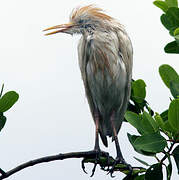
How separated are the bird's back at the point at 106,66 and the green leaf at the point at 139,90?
76cm

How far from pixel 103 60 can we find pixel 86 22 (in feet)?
1.51

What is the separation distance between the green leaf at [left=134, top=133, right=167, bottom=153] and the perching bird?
138 cm

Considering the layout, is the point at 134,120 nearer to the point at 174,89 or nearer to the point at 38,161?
the point at 174,89

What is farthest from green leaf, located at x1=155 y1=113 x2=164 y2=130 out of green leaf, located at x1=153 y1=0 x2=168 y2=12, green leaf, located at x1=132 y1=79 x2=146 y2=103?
green leaf, located at x1=153 y1=0 x2=168 y2=12

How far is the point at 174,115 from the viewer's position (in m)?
2.23

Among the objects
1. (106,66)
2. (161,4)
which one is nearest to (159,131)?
(161,4)

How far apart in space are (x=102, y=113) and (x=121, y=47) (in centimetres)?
74

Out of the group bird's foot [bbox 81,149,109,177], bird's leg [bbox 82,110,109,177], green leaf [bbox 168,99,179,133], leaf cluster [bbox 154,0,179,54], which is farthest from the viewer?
bird's leg [bbox 82,110,109,177]

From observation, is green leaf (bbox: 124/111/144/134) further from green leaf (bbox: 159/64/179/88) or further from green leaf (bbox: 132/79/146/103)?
green leaf (bbox: 132/79/146/103)

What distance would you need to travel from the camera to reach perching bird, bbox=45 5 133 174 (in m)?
3.78

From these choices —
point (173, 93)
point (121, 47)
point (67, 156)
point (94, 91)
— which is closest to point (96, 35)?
point (121, 47)

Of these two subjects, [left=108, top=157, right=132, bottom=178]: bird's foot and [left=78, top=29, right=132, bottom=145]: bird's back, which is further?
[left=78, top=29, right=132, bottom=145]: bird's back

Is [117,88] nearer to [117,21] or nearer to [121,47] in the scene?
[121,47]

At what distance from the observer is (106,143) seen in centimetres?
411
